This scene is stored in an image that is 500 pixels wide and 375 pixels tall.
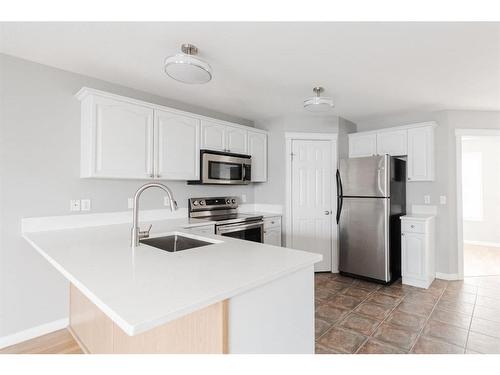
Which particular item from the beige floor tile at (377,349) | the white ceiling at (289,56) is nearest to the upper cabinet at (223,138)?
the white ceiling at (289,56)

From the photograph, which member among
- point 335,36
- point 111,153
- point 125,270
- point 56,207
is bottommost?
point 125,270

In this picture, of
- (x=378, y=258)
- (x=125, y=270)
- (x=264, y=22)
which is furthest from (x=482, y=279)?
(x=125, y=270)

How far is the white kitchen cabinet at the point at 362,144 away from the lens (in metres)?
3.97

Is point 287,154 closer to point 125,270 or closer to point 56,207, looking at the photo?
point 56,207

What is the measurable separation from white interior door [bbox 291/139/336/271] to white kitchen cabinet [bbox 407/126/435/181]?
1034mm

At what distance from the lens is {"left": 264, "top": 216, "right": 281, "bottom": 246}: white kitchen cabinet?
3.61 metres

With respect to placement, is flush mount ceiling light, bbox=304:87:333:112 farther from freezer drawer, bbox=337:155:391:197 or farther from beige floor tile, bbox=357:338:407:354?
beige floor tile, bbox=357:338:407:354

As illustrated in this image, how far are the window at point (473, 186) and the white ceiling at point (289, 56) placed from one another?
2997mm

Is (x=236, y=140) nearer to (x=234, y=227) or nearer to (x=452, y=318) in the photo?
(x=234, y=227)

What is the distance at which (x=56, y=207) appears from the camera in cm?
234

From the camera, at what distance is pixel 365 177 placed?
3.46 meters

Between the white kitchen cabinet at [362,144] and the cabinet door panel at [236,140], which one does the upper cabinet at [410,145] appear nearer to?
the white kitchen cabinet at [362,144]

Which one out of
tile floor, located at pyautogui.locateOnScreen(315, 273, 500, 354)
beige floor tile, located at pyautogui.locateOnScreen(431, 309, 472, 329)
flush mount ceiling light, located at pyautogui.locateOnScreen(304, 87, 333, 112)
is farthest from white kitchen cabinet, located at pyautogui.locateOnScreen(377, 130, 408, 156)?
beige floor tile, located at pyautogui.locateOnScreen(431, 309, 472, 329)

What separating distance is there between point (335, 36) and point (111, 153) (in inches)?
80.8
